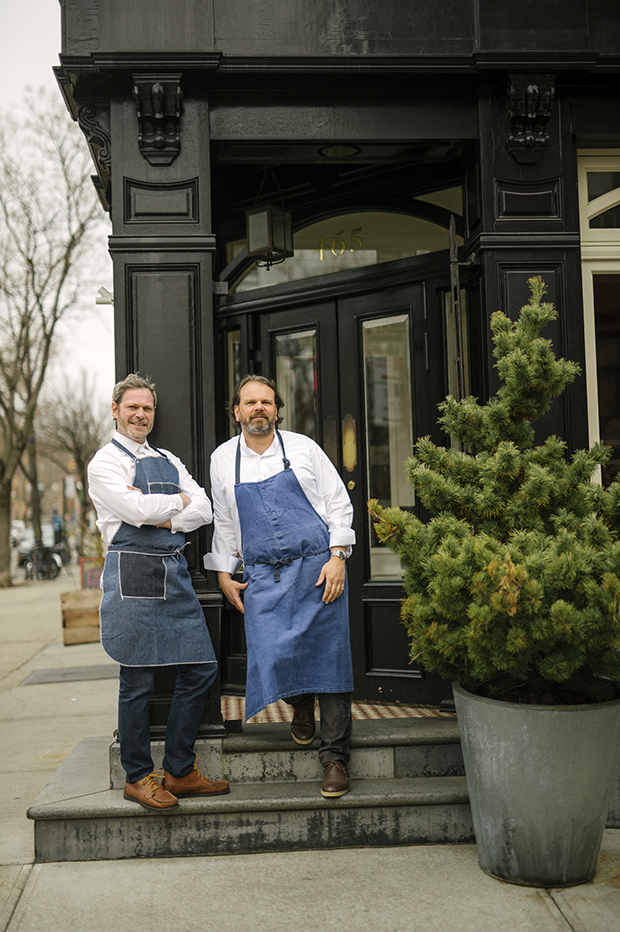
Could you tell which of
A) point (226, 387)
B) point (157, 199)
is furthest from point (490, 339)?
point (226, 387)

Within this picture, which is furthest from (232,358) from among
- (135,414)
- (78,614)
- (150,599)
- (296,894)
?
(78,614)

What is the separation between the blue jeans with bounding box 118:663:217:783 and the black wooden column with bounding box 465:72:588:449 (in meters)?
2.26

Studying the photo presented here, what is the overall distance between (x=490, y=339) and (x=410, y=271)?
1.02m

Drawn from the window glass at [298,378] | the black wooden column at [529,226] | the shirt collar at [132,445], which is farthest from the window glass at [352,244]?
the shirt collar at [132,445]

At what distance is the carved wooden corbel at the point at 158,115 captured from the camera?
14.6 ft

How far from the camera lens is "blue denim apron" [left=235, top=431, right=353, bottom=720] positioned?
13.1 feet

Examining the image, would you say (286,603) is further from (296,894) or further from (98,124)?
(98,124)

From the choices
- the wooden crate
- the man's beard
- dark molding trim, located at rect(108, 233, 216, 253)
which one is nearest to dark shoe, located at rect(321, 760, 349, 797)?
the man's beard

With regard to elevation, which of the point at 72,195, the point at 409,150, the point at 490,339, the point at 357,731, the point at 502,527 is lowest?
the point at 357,731

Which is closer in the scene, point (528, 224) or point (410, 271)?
point (528, 224)

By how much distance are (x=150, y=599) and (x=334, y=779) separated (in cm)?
122

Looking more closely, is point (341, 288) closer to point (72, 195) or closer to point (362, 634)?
point (362, 634)

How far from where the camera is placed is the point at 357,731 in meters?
4.32

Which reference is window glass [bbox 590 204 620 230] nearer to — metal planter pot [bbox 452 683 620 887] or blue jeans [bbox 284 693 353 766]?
metal planter pot [bbox 452 683 620 887]
